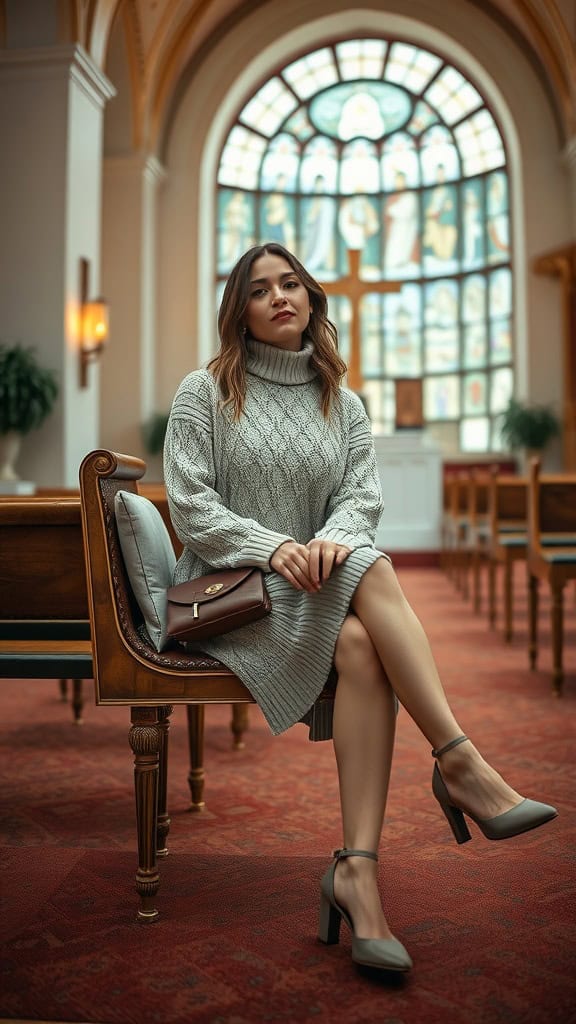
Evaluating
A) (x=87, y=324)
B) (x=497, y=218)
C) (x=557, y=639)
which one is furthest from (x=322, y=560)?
(x=497, y=218)

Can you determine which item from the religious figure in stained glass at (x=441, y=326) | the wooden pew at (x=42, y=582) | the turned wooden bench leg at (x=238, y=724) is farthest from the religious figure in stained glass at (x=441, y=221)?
the wooden pew at (x=42, y=582)

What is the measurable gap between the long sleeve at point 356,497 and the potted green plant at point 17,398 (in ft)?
17.5

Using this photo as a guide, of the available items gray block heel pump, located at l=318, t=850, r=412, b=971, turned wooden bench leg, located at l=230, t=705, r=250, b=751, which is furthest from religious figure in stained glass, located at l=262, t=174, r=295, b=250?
gray block heel pump, located at l=318, t=850, r=412, b=971

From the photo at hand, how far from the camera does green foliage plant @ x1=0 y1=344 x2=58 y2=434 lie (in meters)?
6.84

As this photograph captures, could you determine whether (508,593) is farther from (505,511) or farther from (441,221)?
(441,221)

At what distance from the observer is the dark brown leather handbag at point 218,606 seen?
63.6 inches

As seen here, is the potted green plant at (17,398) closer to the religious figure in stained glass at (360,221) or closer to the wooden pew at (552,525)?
the wooden pew at (552,525)

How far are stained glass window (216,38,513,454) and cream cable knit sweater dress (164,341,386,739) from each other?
1046 centimetres

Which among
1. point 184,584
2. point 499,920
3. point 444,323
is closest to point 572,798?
point 499,920

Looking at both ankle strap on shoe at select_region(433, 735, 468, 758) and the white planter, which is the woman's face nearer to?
ankle strap on shoe at select_region(433, 735, 468, 758)

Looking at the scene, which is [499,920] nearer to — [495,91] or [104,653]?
[104,653]

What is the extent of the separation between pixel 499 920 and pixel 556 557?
2075 millimetres

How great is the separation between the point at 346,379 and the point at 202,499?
4.02 metres

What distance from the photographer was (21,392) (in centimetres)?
688
